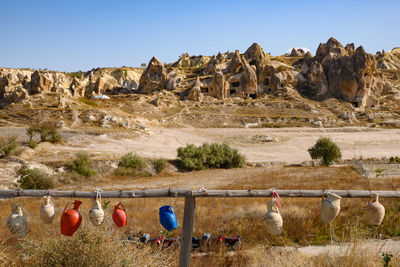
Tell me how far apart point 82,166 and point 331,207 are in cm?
2058

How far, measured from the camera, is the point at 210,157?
2655 cm

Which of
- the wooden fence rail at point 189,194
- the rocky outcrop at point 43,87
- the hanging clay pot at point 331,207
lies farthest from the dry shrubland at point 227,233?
the rocky outcrop at point 43,87

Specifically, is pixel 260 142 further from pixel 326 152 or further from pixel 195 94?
pixel 195 94

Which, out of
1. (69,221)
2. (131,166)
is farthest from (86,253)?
(131,166)

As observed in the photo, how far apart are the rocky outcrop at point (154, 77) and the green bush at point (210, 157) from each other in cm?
4349

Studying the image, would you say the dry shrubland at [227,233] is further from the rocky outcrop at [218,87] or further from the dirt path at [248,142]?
the rocky outcrop at [218,87]

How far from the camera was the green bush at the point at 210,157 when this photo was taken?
26016 mm

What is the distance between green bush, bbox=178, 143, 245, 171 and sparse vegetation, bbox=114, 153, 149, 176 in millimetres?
3647

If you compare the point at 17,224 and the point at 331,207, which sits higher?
the point at 331,207

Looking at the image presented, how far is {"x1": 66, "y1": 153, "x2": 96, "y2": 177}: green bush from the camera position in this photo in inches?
840

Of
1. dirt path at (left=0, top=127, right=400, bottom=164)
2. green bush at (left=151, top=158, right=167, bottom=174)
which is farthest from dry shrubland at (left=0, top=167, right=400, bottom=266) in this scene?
dirt path at (left=0, top=127, right=400, bottom=164)

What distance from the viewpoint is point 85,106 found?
46.4m

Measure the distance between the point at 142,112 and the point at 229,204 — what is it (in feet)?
143

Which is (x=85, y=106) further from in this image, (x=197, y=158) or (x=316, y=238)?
(x=316, y=238)
